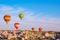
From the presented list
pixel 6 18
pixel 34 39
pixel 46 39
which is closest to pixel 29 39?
pixel 34 39

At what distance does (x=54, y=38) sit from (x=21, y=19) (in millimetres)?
10558

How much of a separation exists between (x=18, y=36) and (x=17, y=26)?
1033cm

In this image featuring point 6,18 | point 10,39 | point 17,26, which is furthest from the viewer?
point 17,26

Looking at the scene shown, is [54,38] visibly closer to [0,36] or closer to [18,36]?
[18,36]

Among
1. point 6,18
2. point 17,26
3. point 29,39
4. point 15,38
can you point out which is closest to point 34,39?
point 29,39

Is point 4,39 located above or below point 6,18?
below

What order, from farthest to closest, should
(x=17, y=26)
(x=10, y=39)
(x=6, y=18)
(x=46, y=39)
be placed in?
(x=17, y=26) → (x=6, y=18) → (x=46, y=39) → (x=10, y=39)

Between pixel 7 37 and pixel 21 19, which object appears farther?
pixel 21 19

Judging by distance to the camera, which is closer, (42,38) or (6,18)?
(42,38)

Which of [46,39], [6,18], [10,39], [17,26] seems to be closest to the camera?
[10,39]

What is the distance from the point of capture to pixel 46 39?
22.8 metres

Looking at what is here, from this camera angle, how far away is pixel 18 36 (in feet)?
73.0

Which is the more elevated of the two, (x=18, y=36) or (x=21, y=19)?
(x=21, y=19)

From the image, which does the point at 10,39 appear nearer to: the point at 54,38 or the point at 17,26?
the point at 54,38
